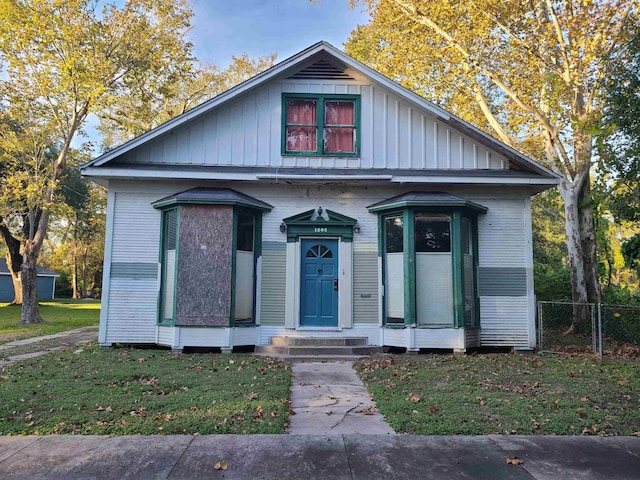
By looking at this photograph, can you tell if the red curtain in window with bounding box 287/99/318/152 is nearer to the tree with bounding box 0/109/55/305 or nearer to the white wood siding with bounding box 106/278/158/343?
the white wood siding with bounding box 106/278/158/343

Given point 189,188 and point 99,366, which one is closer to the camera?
point 99,366

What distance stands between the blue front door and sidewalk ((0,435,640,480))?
5376mm

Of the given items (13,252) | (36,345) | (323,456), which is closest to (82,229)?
(13,252)

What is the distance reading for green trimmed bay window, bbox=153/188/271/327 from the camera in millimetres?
9398

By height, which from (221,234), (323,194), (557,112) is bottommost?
(221,234)

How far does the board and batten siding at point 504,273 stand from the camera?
9898 millimetres

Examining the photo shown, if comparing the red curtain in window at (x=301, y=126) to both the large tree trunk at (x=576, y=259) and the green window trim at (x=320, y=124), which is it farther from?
the large tree trunk at (x=576, y=259)

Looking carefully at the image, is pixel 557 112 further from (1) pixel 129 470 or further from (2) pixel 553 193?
(1) pixel 129 470

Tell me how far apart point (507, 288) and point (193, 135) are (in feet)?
25.7

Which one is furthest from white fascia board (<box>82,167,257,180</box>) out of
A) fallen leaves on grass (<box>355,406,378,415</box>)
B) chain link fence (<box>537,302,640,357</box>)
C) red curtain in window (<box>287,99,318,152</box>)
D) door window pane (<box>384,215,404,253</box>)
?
chain link fence (<box>537,302,640,357</box>)

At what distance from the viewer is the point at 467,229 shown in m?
9.90

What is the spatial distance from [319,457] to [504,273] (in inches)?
288

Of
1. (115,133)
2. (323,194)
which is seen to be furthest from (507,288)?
(115,133)

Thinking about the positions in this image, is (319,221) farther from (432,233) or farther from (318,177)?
(432,233)
